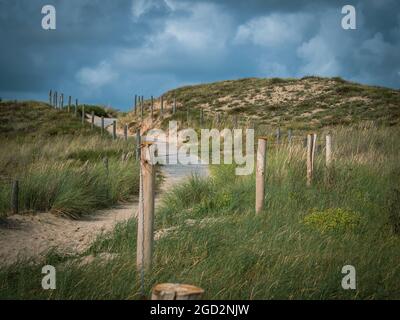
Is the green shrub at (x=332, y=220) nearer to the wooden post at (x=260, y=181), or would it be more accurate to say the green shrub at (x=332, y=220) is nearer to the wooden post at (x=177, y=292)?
the wooden post at (x=260, y=181)

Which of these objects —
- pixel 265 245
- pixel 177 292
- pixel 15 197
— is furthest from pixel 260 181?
pixel 177 292

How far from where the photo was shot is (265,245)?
6.55 m

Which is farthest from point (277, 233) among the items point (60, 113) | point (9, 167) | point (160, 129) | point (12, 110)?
point (12, 110)

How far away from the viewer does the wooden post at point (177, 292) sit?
3.53 metres

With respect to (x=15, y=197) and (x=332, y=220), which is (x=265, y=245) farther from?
(x=15, y=197)

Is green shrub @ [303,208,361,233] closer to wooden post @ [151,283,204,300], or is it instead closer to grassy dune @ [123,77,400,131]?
wooden post @ [151,283,204,300]

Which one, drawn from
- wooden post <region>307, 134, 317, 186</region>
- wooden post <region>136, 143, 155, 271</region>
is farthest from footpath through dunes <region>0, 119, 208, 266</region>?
wooden post <region>307, 134, 317, 186</region>

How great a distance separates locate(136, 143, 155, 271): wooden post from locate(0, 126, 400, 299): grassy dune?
0.55 feet

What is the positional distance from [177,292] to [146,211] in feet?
6.25

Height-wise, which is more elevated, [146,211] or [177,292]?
[146,211]

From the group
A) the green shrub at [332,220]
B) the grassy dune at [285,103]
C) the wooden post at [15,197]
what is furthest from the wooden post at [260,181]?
the grassy dune at [285,103]

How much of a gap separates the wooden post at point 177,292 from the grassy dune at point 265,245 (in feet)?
5.00

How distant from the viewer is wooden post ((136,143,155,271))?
210 inches

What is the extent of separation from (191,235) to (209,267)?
42.8 inches
